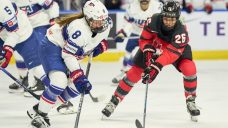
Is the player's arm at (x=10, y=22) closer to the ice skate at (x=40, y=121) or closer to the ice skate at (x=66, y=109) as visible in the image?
the ice skate at (x=66, y=109)

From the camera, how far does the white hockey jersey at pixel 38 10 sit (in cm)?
760

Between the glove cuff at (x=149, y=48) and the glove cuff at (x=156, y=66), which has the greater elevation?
the glove cuff at (x=149, y=48)

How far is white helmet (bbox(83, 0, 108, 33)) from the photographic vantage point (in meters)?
5.39

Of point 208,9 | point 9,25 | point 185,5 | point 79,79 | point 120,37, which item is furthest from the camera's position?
point 185,5

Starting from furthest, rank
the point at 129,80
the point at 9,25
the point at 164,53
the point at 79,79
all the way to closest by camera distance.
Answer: the point at 9,25 < the point at 129,80 < the point at 164,53 < the point at 79,79

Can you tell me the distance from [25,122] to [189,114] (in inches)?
55.4

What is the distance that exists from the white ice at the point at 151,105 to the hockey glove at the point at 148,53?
1.69 ft

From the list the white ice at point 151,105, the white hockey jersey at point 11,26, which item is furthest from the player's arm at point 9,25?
the white ice at point 151,105

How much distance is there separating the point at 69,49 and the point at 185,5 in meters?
5.18

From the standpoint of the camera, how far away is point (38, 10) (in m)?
7.71

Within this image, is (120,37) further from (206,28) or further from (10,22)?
(206,28)

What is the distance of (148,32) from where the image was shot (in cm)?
604

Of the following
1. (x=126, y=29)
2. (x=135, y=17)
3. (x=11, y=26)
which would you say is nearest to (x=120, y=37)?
(x=126, y=29)

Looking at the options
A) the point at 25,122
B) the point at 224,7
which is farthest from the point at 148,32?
the point at 224,7
